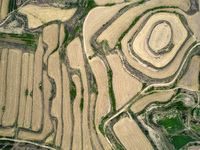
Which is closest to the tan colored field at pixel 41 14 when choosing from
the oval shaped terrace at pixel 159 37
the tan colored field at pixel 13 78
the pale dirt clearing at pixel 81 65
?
the pale dirt clearing at pixel 81 65

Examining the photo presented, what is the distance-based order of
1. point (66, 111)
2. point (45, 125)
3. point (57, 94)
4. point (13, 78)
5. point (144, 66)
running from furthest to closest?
1. point (13, 78)
2. point (45, 125)
3. point (57, 94)
4. point (66, 111)
5. point (144, 66)

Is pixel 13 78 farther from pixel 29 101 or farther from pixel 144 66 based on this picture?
pixel 144 66

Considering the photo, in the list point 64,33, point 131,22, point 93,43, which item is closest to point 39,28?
point 64,33

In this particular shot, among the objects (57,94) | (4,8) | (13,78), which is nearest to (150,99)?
(57,94)

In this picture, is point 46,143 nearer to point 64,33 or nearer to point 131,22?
point 64,33

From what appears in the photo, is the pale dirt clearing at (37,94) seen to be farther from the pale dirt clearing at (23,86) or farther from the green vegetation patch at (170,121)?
the green vegetation patch at (170,121)

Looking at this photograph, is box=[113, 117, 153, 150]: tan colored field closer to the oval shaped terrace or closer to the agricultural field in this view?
the agricultural field
